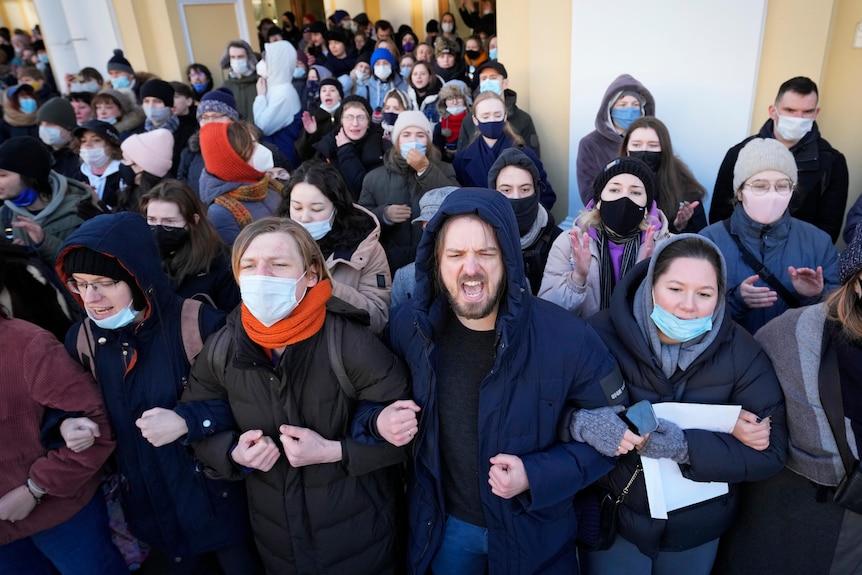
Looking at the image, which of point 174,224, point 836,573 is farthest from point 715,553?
point 174,224

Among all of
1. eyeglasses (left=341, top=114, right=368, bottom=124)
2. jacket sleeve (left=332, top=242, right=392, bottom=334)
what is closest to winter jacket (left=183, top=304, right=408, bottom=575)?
jacket sleeve (left=332, top=242, right=392, bottom=334)

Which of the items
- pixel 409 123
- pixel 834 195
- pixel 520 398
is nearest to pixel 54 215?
pixel 409 123

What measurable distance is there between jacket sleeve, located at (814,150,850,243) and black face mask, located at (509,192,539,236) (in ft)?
7.01

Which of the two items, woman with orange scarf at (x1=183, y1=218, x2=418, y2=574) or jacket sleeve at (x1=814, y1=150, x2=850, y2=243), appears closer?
woman with orange scarf at (x1=183, y1=218, x2=418, y2=574)

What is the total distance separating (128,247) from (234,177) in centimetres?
199

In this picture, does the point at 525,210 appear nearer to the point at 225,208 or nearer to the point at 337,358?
the point at 337,358

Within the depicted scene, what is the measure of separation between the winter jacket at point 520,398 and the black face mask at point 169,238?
1637 mm

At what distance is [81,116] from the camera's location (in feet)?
23.5

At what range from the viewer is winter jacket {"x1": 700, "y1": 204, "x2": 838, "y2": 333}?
9.49 feet

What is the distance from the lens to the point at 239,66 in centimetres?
778

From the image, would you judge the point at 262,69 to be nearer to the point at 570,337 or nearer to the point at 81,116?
the point at 81,116

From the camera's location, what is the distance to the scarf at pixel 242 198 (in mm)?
3951

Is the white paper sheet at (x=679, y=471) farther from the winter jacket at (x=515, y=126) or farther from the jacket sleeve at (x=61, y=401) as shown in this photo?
the winter jacket at (x=515, y=126)

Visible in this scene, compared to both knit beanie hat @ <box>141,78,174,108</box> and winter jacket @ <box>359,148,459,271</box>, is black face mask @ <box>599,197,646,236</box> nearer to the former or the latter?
winter jacket @ <box>359,148,459,271</box>
